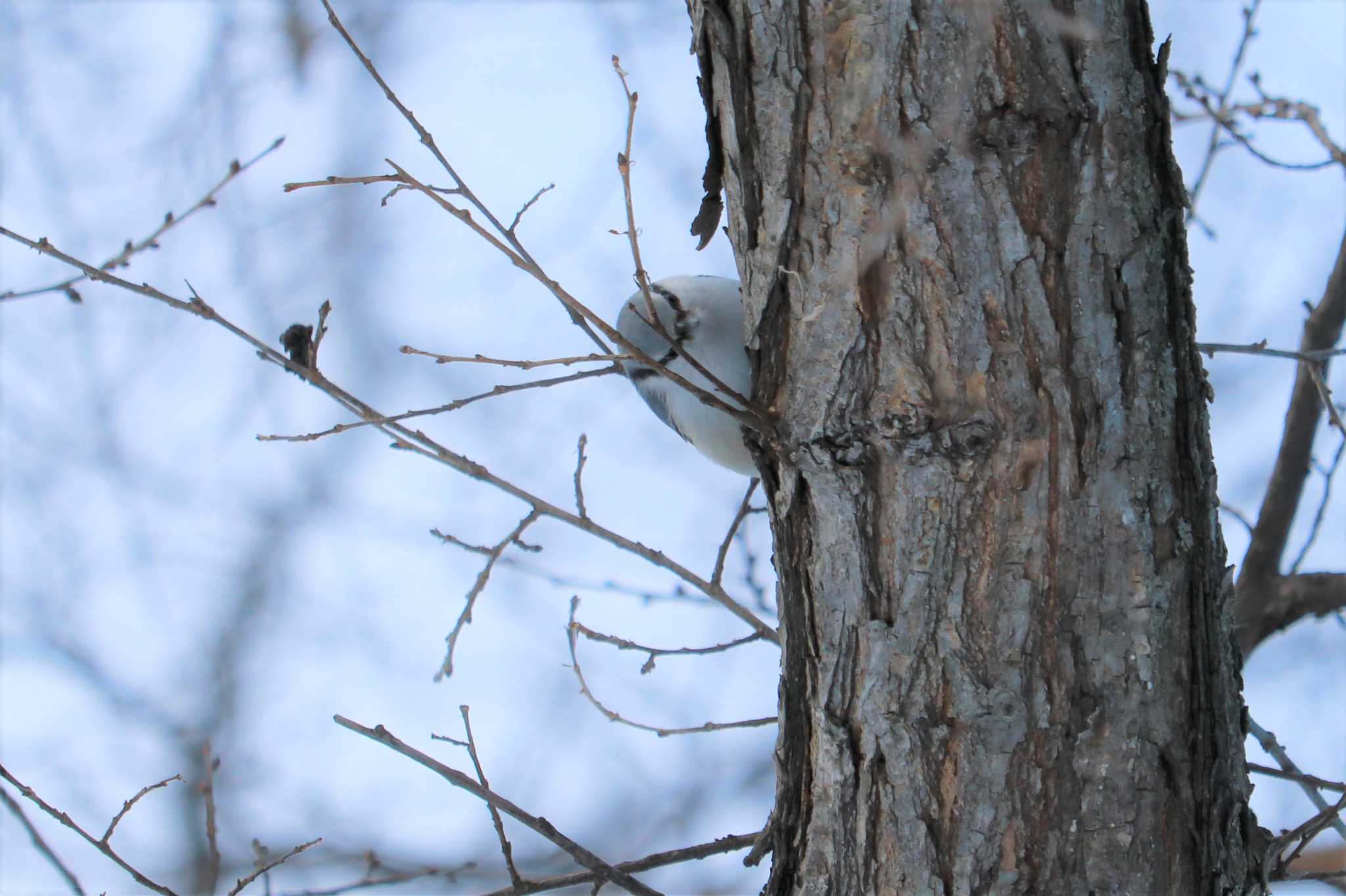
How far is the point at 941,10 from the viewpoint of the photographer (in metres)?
1.08

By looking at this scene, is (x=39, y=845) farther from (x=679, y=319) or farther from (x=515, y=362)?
(x=679, y=319)

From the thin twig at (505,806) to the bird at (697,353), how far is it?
0.98m

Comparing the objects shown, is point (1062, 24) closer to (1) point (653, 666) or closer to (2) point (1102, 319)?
(2) point (1102, 319)

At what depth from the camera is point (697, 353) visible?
215cm

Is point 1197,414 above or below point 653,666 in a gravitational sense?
below

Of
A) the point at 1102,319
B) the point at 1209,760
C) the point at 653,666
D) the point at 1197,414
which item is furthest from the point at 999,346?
the point at 653,666

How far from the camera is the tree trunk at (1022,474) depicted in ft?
→ 3.45

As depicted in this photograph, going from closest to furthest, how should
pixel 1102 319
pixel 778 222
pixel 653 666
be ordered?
pixel 1102 319 < pixel 778 222 < pixel 653 666

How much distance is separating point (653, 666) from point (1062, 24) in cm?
115

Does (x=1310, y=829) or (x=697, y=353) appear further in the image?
(x=697, y=353)

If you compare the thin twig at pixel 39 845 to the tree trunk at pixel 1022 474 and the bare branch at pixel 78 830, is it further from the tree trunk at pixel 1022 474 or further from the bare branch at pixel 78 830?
the tree trunk at pixel 1022 474

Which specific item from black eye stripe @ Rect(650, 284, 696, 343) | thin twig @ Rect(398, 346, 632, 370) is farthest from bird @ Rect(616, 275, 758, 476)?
thin twig @ Rect(398, 346, 632, 370)

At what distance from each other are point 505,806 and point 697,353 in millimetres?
1137

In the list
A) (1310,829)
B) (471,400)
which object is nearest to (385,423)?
(471,400)
